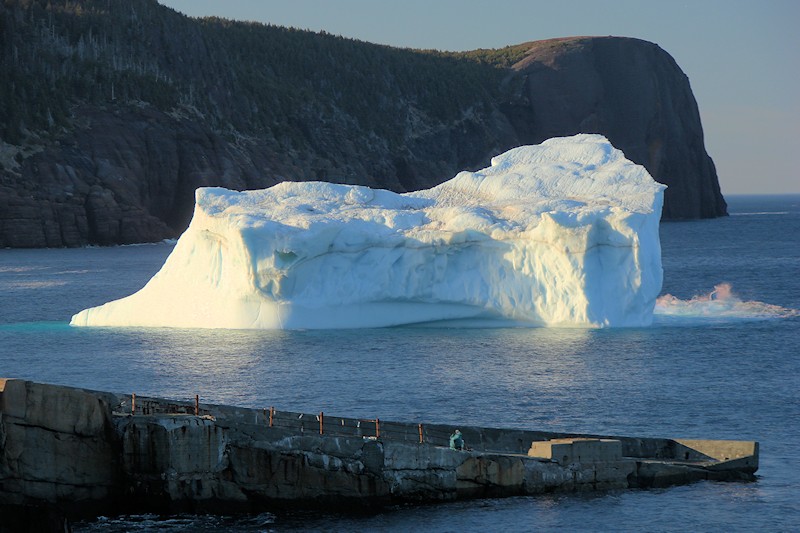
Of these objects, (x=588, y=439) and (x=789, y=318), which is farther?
(x=789, y=318)

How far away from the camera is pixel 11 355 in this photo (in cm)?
4756

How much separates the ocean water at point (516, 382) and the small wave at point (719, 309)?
0.14 metres

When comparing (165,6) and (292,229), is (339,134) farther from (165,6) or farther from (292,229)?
(292,229)

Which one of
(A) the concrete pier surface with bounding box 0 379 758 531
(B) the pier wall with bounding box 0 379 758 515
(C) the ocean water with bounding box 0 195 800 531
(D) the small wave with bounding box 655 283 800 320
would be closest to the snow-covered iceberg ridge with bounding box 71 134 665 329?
(C) the ocean water with bounding box 0 195 800 531

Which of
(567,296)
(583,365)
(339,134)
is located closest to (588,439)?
(583,365)

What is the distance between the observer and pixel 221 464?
24.4m

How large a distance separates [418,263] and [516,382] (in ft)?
30.2

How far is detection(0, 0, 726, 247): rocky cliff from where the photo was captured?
12600 centimetres

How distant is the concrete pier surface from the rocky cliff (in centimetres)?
9699

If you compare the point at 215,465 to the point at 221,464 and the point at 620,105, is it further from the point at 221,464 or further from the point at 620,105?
the point at 620,105

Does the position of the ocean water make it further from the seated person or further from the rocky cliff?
the rocky cliff

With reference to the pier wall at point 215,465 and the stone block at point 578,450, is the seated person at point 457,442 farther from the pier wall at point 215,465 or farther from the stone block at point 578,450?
the stone block at point 578,450

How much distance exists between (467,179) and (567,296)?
8544 mm

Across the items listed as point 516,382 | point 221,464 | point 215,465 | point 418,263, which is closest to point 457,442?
point 221,464
